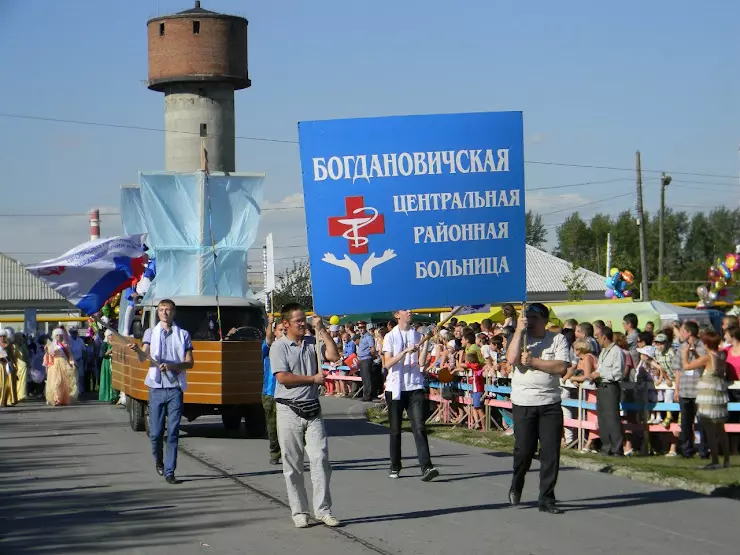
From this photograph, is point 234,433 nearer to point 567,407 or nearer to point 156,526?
point 567,407

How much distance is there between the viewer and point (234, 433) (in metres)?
20.7

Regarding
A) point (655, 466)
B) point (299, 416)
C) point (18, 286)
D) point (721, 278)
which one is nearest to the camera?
point (299, 416)

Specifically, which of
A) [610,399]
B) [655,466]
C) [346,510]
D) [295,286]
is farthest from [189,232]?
[295,286]

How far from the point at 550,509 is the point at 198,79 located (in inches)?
2056

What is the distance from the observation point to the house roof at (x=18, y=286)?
98.9m

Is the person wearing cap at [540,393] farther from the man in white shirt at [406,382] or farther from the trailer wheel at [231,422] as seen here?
the trailer wheel at [231,422]

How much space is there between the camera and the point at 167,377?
1398cm

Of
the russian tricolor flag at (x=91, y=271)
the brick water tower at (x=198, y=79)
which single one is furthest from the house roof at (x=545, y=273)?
the russian tricolor flag at (x=91, y=271)

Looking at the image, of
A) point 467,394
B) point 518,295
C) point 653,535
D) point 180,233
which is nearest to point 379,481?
point 518,295

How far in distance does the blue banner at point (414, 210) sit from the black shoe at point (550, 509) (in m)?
2.11

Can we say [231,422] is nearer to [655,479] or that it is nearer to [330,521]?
[655,479]

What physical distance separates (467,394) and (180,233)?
8057 mm

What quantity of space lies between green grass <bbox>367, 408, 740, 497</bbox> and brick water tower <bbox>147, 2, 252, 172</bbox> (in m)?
43.1

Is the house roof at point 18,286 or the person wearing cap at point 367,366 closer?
the person wearing cap at point 367,366
